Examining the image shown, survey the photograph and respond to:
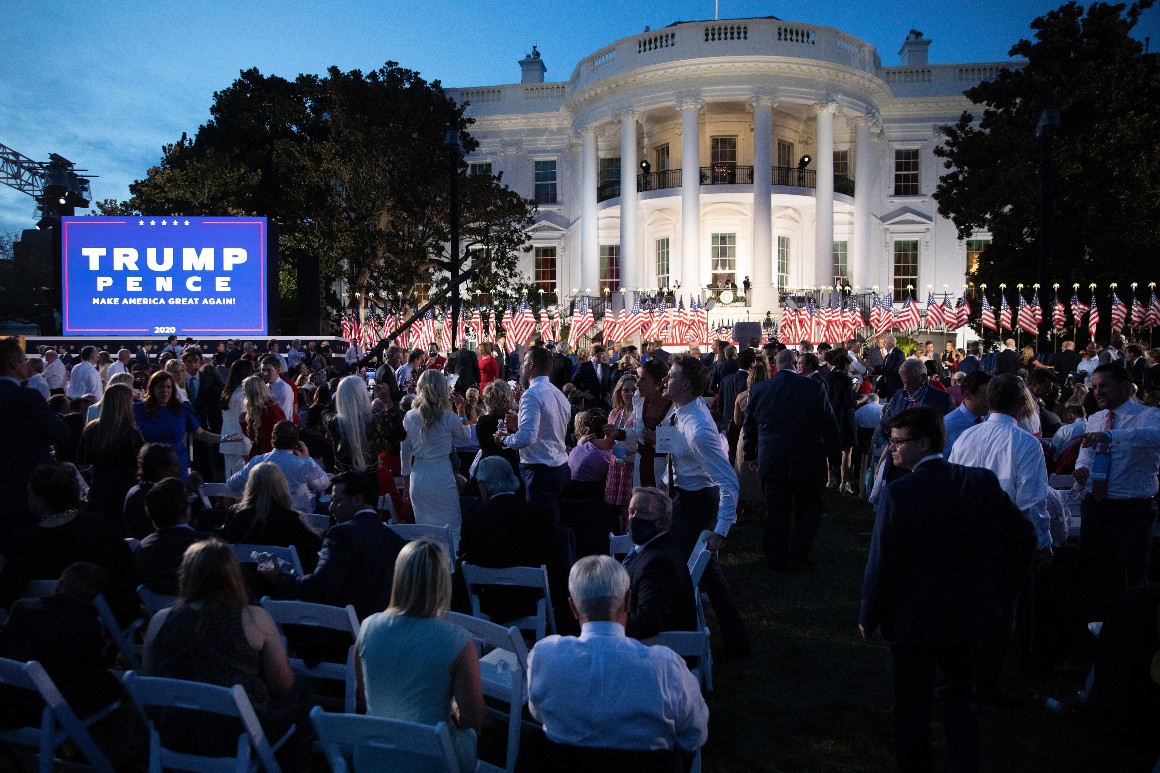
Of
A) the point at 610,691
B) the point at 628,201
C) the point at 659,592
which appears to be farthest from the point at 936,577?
the point at 628,201

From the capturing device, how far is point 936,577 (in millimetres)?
3463

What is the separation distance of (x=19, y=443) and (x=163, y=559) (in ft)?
7.85

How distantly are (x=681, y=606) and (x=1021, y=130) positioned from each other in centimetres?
2531

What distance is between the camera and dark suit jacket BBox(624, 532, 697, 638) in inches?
152

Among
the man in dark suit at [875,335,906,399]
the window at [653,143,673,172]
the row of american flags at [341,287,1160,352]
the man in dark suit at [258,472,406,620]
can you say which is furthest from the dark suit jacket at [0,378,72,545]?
the window at [653,143,673,172]

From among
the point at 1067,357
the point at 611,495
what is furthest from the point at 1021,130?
the point at 611,495

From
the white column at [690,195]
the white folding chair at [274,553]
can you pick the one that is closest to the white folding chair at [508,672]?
the white folding chair at [274,553]

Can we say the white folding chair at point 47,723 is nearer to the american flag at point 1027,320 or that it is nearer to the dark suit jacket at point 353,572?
the dark suit jacket at point 353,572

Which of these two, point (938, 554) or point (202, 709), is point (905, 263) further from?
point (202, 709)

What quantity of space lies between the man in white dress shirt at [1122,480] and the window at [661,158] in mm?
30157

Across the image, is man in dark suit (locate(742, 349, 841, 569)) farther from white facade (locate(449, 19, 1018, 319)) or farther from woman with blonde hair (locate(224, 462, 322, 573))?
white facade (locate(449, 19, 1018, 319))

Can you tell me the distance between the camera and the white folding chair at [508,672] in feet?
11.1

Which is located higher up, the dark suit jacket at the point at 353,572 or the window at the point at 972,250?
the window at the point at 972,250

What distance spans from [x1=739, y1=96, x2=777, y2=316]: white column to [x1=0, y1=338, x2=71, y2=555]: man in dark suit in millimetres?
25203
